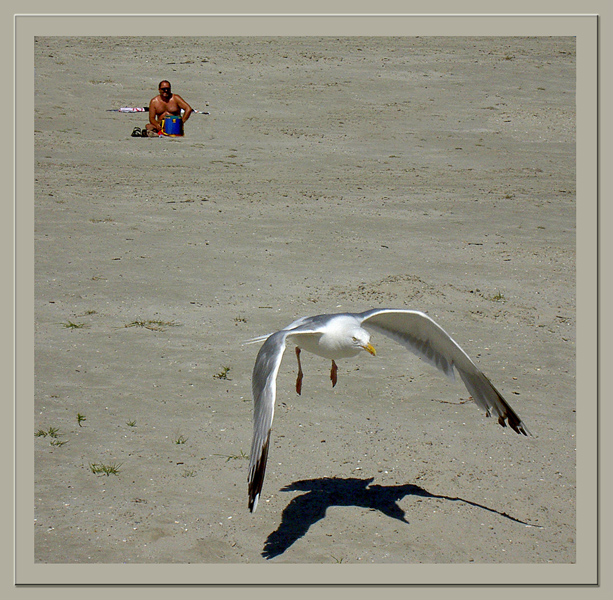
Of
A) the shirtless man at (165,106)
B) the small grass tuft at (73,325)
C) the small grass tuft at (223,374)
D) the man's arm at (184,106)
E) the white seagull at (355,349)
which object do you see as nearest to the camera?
the white seagull at (355,349)

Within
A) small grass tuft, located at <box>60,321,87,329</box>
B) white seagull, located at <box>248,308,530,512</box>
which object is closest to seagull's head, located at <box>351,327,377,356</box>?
white seagull, located at <box>248,308,530,512</box>

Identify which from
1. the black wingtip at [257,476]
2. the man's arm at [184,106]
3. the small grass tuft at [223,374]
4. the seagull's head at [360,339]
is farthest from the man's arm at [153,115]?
the black wingtip at [257,476]

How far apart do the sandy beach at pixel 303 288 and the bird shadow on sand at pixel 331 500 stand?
0.02m

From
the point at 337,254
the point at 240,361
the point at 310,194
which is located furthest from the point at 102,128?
the point at 240,361

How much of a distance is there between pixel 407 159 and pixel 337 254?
413cm

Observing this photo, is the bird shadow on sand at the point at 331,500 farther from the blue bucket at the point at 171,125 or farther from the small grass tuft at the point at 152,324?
the blue bucket at the point at 171,125

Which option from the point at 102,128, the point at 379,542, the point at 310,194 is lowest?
the point at 379,542

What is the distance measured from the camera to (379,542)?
519cm

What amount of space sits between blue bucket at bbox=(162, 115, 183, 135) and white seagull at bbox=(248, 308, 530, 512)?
8359 mm

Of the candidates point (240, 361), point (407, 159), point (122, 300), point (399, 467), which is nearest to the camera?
point (399, 467)

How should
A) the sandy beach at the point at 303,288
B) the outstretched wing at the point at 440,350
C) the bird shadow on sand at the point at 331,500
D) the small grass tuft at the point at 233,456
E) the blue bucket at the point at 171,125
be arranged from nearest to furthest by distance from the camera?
1. the bird shadow on sand at the point at 331,500
2. the sandy beach at the point at 303,288
3. the outstretched wing at the point at 440,350
4. the small grass tuft at the point at 233,456
5. the blue bucket at the point at 171,125

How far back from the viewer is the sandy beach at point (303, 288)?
213 inches

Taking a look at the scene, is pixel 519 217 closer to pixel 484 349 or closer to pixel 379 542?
pixel 484 349
